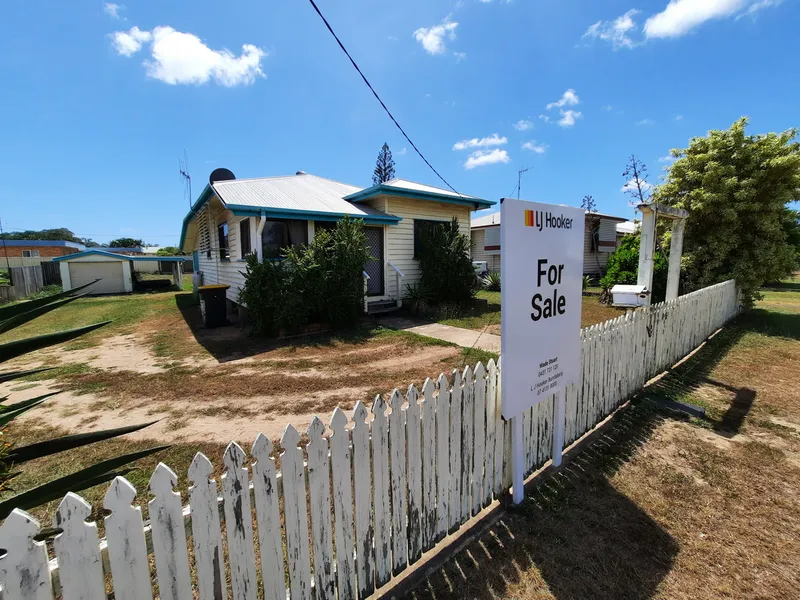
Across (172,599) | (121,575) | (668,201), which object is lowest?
(172,599)

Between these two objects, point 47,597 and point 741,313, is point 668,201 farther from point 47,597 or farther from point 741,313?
point 47,597

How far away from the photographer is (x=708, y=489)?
2832 millimetres

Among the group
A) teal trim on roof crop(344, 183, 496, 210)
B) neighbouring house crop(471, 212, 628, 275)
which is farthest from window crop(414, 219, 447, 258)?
neighbouring house crop(471, 212, 628, 275)

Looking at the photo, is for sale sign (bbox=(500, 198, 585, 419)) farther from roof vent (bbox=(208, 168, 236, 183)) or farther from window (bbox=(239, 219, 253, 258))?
roof vent (bbox=(208, 168, 236, 183))

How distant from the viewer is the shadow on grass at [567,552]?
202cm

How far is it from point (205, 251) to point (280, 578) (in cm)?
1530

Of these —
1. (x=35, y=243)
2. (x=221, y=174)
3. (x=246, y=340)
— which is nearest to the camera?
(x=246, y=340)

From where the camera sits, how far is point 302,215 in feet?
30.1

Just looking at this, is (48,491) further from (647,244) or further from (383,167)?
(383,167)

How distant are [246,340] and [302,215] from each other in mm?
3321

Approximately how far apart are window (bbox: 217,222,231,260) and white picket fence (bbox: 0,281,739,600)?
34.7 ft

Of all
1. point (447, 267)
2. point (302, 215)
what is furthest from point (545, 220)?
point (447, 267)

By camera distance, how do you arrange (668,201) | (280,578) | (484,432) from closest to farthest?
(280,578)
(484,432)
(668,201)

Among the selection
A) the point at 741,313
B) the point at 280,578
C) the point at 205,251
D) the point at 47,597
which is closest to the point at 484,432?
the point at 280,578
